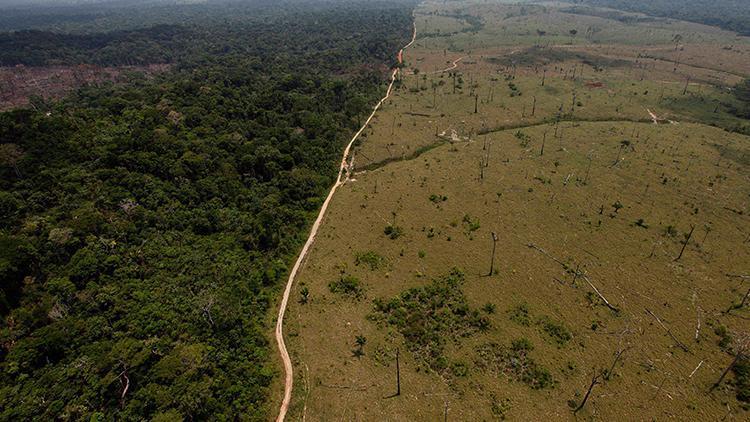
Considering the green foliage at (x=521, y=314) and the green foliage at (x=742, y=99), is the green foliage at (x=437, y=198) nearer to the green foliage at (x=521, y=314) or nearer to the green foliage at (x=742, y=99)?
the green foliage at (x=521, y=314)

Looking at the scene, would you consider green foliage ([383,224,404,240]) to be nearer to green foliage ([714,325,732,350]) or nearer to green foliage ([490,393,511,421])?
green foliage ([490,393,511,421])

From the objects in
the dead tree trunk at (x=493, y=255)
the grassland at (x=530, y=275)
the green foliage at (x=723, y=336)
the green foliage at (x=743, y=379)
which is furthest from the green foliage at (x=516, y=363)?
the green foliage at (x=723, y=336)

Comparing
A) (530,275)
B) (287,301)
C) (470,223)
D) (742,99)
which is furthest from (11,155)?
(742,99)

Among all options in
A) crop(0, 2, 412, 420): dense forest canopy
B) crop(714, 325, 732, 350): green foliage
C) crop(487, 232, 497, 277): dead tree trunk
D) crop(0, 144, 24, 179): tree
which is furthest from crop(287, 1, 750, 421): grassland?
crop(0, 144, 24, 179): tree

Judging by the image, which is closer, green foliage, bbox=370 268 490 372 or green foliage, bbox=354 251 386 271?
green foliage, bbox=370 268 490 372

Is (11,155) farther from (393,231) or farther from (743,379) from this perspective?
(743,379)

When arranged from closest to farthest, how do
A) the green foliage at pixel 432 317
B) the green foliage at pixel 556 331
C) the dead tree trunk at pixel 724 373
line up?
the dead tree trunk at pixel 724 373 < the green foliage at pixel 556 331 < the green foliage at pixel 432 317
